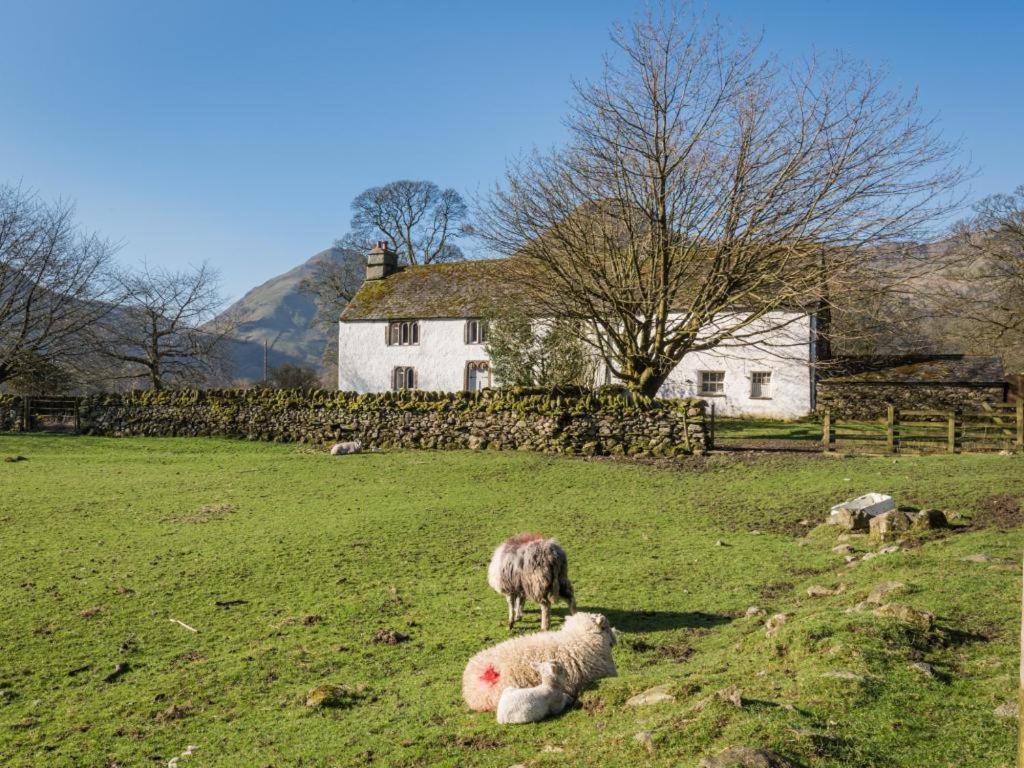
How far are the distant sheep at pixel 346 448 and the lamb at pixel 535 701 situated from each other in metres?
19.1

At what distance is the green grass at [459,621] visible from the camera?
4.55m

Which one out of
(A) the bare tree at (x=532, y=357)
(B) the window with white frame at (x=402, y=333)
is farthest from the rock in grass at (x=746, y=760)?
(B) the window with white frame at (x=402, y=333)

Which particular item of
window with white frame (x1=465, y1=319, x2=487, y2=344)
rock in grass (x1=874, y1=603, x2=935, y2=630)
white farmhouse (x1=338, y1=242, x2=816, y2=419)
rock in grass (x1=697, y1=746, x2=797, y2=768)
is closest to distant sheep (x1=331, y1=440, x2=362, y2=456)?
white farmhouse (x1=338, y1=242, x2=816, y2=419)

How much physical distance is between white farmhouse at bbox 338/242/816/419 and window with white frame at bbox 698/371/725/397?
0.05 meters

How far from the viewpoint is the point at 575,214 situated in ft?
A: 71.8

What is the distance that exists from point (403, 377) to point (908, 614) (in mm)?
39670

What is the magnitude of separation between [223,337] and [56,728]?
136 ft

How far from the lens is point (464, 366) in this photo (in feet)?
138

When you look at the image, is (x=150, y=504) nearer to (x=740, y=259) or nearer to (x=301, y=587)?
(x=301, y=587)

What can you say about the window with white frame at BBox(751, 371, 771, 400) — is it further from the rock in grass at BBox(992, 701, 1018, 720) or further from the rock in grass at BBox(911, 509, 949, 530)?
the rock in grass at BBox(992, 701, 1018, 720)

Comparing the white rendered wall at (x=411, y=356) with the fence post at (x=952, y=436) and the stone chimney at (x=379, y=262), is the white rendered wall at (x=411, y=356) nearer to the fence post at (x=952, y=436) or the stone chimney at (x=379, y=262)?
the stone chimney at (x=379, y=262)

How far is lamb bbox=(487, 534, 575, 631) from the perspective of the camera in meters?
7.59

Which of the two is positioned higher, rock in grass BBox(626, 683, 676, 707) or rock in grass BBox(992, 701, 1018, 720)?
rock in grass BBox(992, 701, 1018, 720)

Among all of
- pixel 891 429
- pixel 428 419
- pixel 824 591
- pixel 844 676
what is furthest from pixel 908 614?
pixel 428 419
